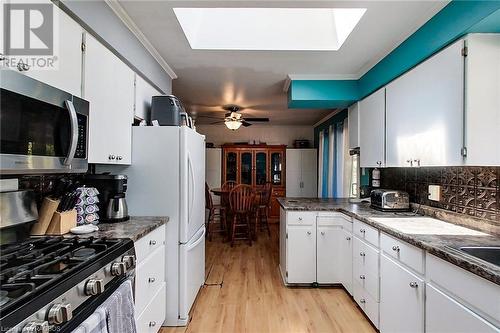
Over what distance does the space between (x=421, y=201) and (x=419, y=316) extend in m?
1.26

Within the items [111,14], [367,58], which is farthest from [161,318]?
[367,58]

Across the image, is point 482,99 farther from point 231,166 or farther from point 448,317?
point 231,166

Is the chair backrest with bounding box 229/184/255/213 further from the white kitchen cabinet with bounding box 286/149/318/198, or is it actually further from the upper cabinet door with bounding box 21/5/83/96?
the upper cabinet door with bounding box 21/5/83/96

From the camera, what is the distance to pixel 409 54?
2.23 m

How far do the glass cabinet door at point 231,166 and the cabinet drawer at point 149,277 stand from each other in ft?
14.5

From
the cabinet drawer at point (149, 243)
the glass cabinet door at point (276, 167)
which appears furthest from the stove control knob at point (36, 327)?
the glass cabinet door at point (276, 167)

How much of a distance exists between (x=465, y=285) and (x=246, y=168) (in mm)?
5455

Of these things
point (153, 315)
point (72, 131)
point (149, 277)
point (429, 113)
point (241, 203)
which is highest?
point (429, 113)

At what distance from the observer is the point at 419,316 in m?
1.55

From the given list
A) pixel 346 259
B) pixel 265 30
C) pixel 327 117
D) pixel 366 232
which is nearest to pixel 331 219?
pixel 346 259

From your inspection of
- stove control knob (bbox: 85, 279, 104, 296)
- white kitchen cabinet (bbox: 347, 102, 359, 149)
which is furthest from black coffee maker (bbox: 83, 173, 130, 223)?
white kitchen cabinet (bbox: 347, 102, 359, 149)

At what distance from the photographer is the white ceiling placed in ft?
6.06

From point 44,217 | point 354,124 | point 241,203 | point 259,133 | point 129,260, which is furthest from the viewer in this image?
point 259,133

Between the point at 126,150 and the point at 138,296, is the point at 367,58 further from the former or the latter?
the point at 138,296
